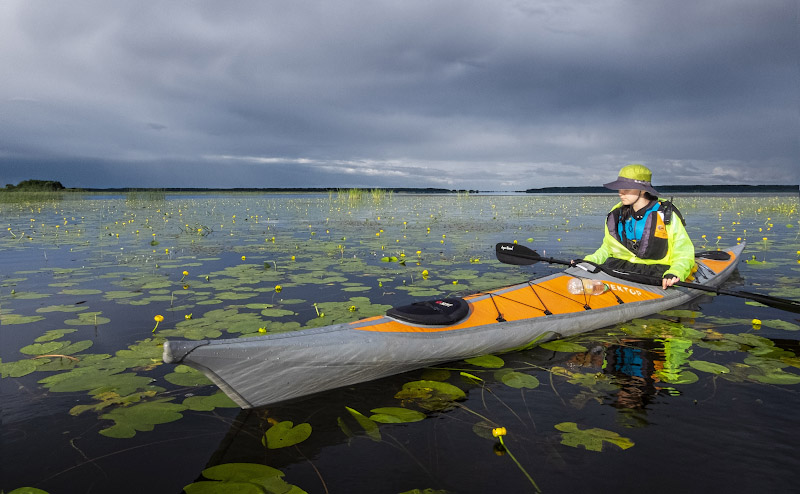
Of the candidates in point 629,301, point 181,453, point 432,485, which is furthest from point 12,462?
point 629,301

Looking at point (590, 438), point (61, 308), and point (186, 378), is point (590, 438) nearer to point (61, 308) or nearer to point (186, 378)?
point (186, 378)

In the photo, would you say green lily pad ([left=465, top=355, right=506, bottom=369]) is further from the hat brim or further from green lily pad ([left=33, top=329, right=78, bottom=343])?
green lily pad ([left=33, top=329, right=78, bottom=343])

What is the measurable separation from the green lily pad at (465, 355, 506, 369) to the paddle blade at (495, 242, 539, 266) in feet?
6.88

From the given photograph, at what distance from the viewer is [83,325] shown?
4.46m

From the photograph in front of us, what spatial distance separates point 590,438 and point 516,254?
10.9ft

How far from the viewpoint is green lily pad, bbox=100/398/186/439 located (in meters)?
2.59

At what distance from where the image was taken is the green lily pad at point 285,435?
2537 mm

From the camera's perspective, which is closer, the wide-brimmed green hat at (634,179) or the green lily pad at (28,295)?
the wide-brimmed green hat at (634,179)

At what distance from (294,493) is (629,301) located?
415 cm

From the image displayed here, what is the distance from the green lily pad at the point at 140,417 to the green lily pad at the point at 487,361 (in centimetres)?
215

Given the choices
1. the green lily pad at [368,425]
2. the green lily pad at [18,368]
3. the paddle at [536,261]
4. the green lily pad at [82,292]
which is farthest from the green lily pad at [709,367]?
the green lily pad at [82,292]

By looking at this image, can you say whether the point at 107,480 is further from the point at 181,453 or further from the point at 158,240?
the point at 158,240

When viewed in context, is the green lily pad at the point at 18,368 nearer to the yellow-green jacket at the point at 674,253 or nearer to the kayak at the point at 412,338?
the kayak at the point at 412,338

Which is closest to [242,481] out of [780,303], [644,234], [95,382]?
[95,382]
